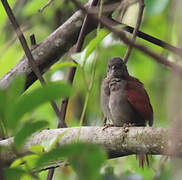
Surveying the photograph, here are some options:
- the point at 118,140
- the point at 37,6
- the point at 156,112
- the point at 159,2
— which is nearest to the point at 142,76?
the point at 156,112

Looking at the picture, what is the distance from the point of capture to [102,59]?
3.61 m

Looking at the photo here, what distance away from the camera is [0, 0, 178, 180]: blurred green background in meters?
3.14

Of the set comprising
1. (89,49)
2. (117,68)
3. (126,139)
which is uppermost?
(117,68)

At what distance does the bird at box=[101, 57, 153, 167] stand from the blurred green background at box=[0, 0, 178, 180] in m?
0.13

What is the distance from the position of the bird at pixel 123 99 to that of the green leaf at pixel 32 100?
208 cm

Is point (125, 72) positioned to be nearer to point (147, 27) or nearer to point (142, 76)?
point (142, 76)

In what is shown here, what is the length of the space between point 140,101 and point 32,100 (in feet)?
7.23

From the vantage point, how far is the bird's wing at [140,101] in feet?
10.0

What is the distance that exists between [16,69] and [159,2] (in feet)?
4.02

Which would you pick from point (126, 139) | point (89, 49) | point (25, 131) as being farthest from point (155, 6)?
point (25, 131)

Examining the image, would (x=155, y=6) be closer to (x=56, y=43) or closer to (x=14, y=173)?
(x=56, y=43)

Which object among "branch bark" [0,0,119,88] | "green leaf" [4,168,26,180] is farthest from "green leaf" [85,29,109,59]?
"branch bark" [0,0,119,88]

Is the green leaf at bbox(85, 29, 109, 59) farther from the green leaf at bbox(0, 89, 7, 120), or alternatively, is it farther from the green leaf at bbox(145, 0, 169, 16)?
the green leaf at bbox(145, 0, 169, 16)

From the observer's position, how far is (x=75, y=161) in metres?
0.85
